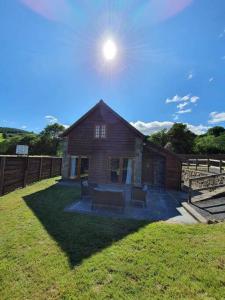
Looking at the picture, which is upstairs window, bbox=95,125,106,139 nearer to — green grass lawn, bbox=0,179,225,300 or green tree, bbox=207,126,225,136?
green grass lawn, bbox=0,179,225,300

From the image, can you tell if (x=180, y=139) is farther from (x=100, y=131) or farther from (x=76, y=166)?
(x=76, y=166)

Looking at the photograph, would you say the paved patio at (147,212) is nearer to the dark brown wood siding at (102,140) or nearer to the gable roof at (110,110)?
the dark brown wood siding at (102,140)

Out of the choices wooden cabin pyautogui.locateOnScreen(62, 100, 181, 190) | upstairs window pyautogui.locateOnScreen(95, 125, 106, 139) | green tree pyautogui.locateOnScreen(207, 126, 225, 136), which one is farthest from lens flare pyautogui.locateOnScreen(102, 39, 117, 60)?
green tree pyautogui.locateOnScreen(207, 126, 225, 136)

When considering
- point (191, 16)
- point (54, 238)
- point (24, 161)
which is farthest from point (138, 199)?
point (191, 16)

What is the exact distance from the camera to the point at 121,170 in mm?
16078

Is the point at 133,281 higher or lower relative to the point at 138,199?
lower

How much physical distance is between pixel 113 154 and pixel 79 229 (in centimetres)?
1053

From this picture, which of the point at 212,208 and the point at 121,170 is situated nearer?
the point at 212,208

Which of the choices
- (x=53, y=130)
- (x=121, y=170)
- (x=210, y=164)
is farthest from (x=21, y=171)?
(x=53, y=130)

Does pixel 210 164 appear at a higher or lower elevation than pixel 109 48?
lower

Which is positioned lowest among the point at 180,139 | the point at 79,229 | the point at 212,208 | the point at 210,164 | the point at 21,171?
the point at 79,229

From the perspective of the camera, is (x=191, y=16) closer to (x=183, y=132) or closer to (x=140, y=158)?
(x=140, y=158)

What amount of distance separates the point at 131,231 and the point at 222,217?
396 cm

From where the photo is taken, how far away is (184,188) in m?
→ 15.7
